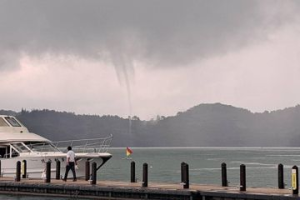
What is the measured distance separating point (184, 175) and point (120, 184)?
4535mm

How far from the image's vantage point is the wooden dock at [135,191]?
25266 millimetres

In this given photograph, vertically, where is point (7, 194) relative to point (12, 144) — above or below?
below

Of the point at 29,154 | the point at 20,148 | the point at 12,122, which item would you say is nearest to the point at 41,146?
the point at 20,148

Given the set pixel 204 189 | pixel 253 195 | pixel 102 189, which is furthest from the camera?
pixel 102 189

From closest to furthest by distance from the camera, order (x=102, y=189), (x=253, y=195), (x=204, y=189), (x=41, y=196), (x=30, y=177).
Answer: (x=253, y=195) → (x=204, y=189) → (x=102, y=189) → (x=41, y=196) → (x=30, y=177)

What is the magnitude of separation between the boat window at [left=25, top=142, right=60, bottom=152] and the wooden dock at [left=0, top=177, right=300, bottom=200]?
631 centimetres

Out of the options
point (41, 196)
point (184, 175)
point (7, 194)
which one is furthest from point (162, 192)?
point (7, 194)

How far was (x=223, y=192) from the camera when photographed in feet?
84.1

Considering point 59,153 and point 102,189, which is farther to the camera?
point 59,153

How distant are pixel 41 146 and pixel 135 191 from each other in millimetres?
16081

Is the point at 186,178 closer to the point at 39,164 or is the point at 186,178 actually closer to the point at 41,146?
the point at 39,164

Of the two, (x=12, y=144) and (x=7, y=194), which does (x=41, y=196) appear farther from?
(x=12, y=144)

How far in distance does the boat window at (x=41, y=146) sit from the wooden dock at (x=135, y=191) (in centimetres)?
631

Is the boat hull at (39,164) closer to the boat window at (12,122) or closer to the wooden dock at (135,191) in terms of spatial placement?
the wooden dock at (135,191)
